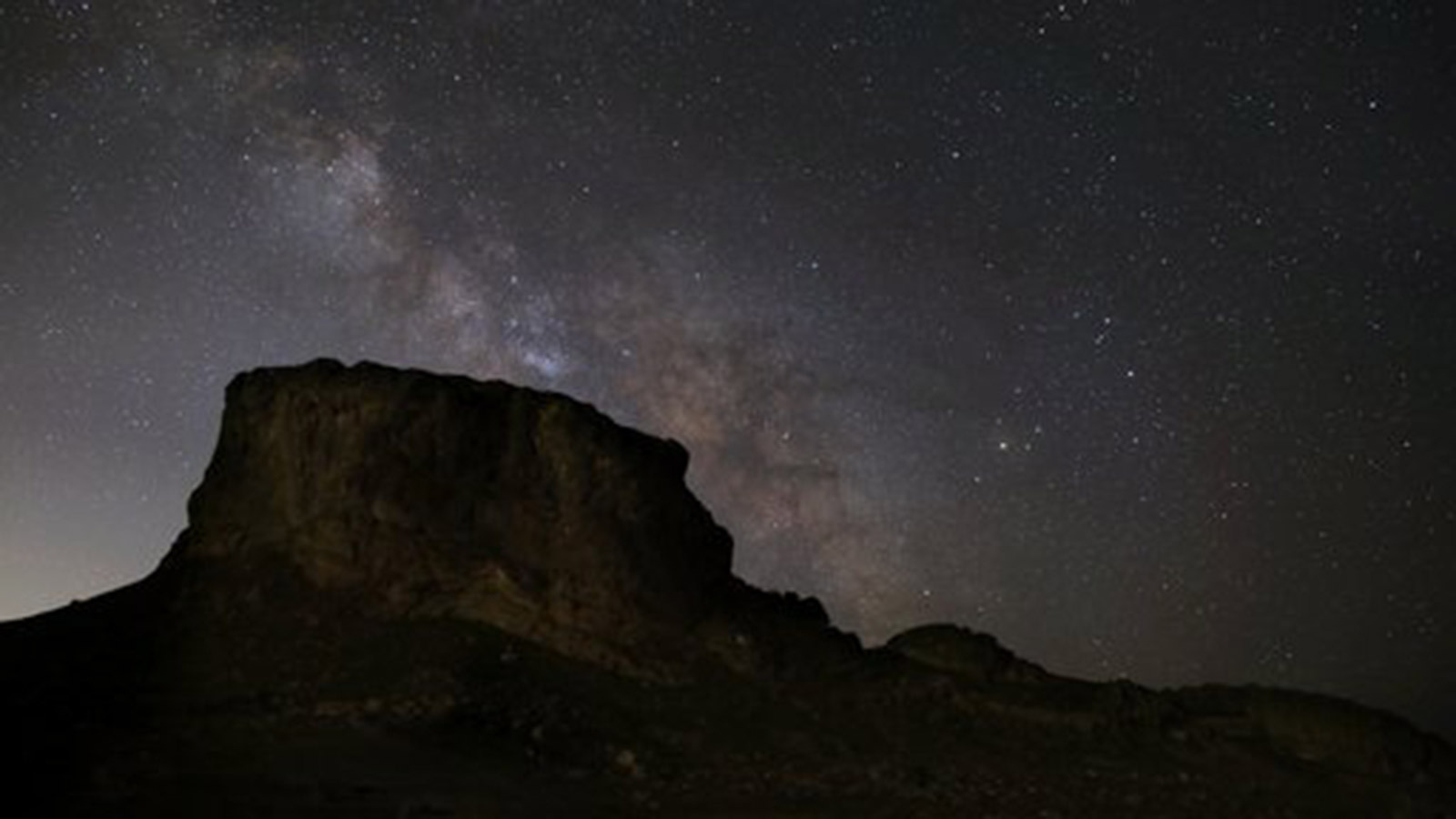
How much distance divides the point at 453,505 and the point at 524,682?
9237 millimetres

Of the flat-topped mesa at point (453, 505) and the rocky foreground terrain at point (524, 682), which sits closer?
the rocky foreground terrain at point (524, 682)

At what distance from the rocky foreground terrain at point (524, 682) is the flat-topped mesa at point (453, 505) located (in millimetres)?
99

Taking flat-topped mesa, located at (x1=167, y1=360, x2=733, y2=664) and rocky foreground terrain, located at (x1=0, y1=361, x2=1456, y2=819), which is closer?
rocky foreground terrain, located at (x1=0, y1=361, x2=1456, y2=819)

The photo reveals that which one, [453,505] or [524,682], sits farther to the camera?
[453,505]

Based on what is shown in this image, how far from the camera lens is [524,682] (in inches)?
1711

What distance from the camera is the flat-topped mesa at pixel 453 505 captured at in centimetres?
4784

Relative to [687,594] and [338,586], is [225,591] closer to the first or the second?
[338,586]

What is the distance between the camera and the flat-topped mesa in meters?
47.8

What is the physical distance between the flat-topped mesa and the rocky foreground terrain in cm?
10

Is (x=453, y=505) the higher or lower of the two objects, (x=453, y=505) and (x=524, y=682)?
the higher

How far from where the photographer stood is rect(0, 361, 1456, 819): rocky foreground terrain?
35188 mm

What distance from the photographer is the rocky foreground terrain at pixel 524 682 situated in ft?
115

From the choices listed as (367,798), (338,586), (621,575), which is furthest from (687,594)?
(367,798)

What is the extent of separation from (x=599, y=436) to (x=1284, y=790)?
25.9 m
